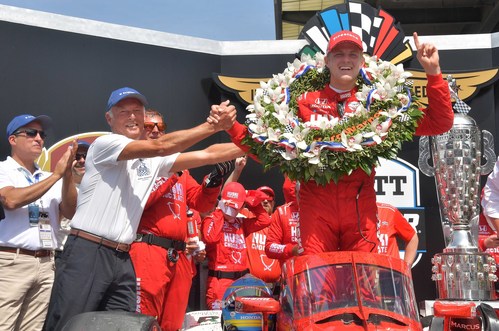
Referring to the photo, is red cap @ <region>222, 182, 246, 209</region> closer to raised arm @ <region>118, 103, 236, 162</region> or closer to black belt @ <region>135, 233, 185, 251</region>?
black belt @ <region>135, 233, 185, 251</region>

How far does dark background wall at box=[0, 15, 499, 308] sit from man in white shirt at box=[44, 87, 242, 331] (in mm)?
2836

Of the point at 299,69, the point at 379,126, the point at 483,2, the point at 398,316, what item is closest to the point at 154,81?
the point at 299,69

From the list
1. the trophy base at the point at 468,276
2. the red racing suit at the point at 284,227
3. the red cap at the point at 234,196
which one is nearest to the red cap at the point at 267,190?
the red cap at the point at 234,196

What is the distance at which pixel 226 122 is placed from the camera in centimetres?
415

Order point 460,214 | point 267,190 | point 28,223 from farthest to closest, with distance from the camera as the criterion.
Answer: point 267,190, point 460,214, point 28,223

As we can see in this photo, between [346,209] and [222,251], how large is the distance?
3.46 metres

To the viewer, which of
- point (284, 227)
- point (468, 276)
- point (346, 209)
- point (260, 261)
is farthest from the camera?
point (260, 261)

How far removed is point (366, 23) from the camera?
809 cm

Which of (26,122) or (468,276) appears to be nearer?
(26,122)

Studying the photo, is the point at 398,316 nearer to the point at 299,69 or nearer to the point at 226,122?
the point at 226,122

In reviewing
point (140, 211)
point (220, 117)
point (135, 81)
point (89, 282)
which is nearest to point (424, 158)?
point (135, 81)

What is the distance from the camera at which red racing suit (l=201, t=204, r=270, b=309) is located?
7.19 meters

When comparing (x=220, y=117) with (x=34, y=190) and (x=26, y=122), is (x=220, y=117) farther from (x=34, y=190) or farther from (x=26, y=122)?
(x=26, y=122)

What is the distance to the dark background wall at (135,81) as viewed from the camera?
22.6 feet
